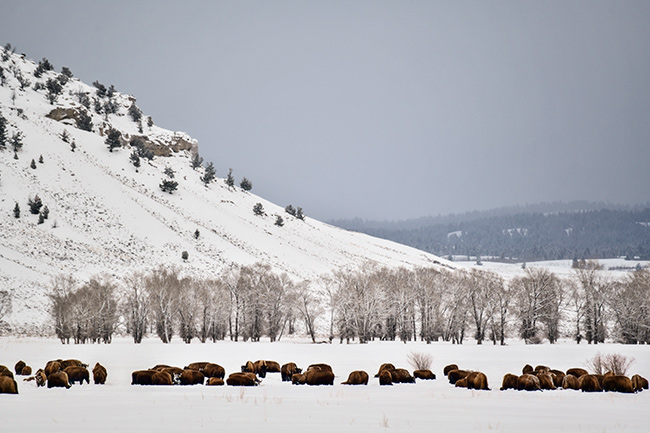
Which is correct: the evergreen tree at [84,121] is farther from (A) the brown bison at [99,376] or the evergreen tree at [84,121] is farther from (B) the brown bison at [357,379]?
(B) the brown bison at [357,379]

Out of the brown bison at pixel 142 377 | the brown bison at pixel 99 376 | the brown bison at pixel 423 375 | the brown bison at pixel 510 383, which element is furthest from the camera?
the brown bison at pixel 423 375

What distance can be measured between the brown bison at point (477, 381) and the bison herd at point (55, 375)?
699 inches

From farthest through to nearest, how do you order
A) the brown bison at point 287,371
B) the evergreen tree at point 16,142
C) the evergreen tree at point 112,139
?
1. the evergreen tree at point 112,139
2. the evergreen tree at point 16,142
3. the brown bison at point 287,371

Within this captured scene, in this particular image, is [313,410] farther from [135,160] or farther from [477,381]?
[135,160]

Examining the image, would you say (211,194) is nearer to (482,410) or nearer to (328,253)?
(328,253)

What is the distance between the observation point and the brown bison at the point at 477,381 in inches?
837

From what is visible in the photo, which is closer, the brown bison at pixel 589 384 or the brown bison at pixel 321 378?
the brown bison at pixel 589 384

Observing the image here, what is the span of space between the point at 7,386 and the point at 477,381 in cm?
1991

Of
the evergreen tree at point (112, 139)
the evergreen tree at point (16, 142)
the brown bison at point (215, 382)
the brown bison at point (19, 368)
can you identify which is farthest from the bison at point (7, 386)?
the evergreen tree at point (112, 139)

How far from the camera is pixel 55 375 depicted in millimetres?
20516

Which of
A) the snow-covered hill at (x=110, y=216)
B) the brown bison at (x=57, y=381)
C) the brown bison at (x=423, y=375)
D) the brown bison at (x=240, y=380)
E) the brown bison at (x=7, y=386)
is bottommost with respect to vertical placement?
the brown bison at (x=423, y=375)

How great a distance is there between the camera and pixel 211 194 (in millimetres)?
139000

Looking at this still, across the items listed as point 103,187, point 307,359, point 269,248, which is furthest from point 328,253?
point 307,359

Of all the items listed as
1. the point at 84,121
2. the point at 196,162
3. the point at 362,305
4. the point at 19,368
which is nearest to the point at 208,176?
the point at 196,162
